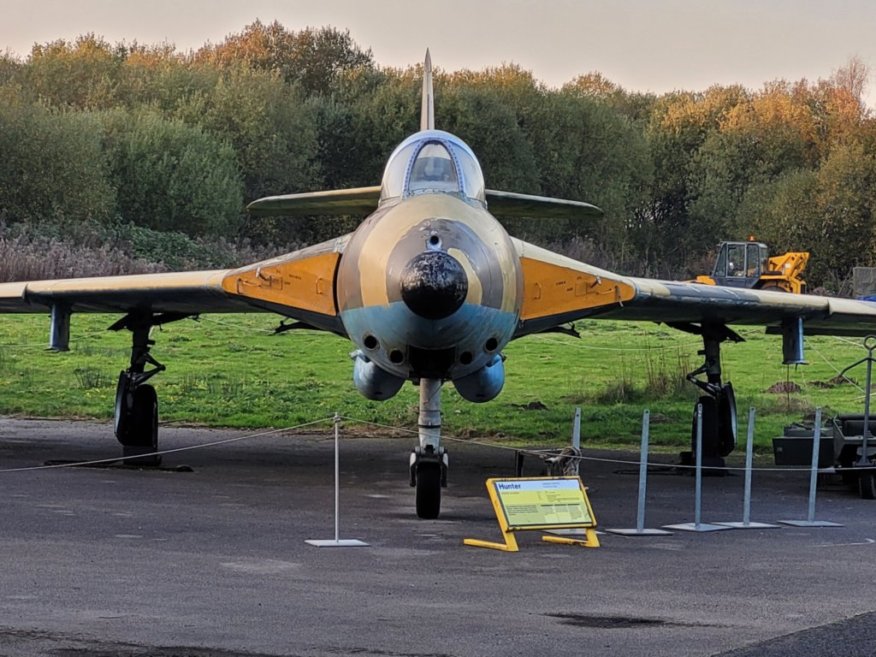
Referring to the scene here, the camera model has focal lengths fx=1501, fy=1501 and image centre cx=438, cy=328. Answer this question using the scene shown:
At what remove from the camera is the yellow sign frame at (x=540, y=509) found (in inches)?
436

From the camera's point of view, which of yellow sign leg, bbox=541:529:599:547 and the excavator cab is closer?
yellow sign leg, bbox=541:529:599:547

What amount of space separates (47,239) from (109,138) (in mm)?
22473

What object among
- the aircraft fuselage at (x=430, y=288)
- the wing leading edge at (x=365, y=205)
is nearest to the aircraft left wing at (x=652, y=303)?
the aircraft fuselage at (x=430, y=288)

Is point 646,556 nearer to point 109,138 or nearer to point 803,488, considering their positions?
point 803,488

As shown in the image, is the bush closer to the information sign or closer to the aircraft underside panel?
the aircraft underside panel

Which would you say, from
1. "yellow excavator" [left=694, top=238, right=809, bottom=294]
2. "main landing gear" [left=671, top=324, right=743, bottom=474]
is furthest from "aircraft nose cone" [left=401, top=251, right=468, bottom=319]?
"yellow excavator" [left=694, top=238, right=809, bottom=294]

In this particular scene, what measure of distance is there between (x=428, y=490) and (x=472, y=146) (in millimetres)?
54946

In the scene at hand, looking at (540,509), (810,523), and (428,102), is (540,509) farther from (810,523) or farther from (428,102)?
(428,102)

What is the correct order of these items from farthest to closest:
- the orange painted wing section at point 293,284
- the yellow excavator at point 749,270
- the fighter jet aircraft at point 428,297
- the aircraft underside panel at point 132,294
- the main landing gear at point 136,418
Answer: the yellow excavator at point 749,270, the main landing gear at point 136,418, the aircraft underside panel at point 132,294, the orange painted wing section at point 293,284, the fighter jet aircraft at point 428,297

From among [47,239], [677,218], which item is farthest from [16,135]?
[677,218]

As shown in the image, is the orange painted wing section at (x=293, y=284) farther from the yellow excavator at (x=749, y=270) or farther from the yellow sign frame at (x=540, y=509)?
the yellow excavator at (x=749, y=270)

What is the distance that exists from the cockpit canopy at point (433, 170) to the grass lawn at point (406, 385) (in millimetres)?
9018

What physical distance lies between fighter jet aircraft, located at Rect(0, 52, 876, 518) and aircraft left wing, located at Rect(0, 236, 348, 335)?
0.06 ft

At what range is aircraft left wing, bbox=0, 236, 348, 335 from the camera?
1292 centimetres
